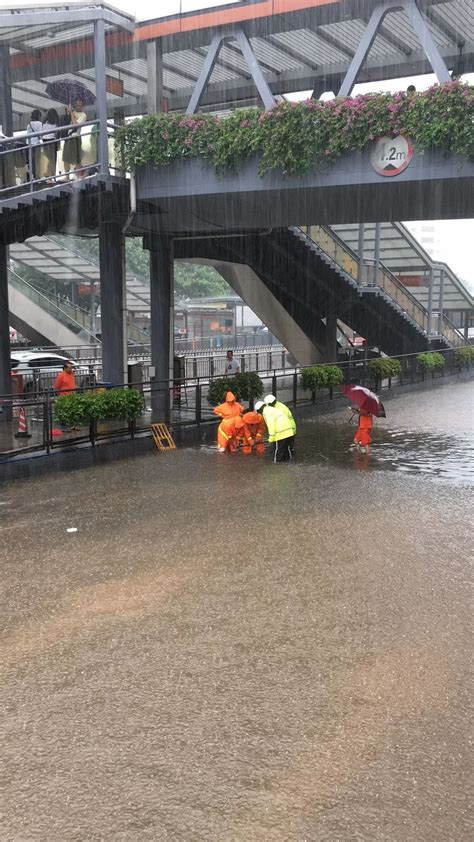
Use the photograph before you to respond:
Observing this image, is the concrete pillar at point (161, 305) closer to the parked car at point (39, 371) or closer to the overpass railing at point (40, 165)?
the parked car at point (39, 371)

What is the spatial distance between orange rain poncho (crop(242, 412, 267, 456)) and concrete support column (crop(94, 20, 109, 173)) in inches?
241

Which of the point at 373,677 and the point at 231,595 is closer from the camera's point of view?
the point at 373,677

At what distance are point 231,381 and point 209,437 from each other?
6.74ft

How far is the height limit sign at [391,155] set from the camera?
13.5 meters

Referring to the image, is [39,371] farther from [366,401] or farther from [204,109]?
[366,401]

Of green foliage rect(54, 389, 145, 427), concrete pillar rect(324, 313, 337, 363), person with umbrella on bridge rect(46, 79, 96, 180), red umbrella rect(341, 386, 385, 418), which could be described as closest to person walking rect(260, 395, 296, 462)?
red umbrella rect(341, 386, 385, 418)

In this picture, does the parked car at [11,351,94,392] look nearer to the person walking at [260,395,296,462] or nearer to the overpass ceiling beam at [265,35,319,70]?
the person walking at [260,395,296,462]

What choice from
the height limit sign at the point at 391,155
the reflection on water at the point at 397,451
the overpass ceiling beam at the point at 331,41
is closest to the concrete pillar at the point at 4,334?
the reflection on water at the point at 397,451

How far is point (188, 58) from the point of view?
18.8 metres

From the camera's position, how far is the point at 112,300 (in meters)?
18.1

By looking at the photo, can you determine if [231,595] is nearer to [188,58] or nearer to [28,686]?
[28,686]

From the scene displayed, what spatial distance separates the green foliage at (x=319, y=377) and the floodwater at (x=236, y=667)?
10115 mm

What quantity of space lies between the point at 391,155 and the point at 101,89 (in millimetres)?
6302

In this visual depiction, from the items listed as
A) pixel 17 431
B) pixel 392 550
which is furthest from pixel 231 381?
pixel 392 550
